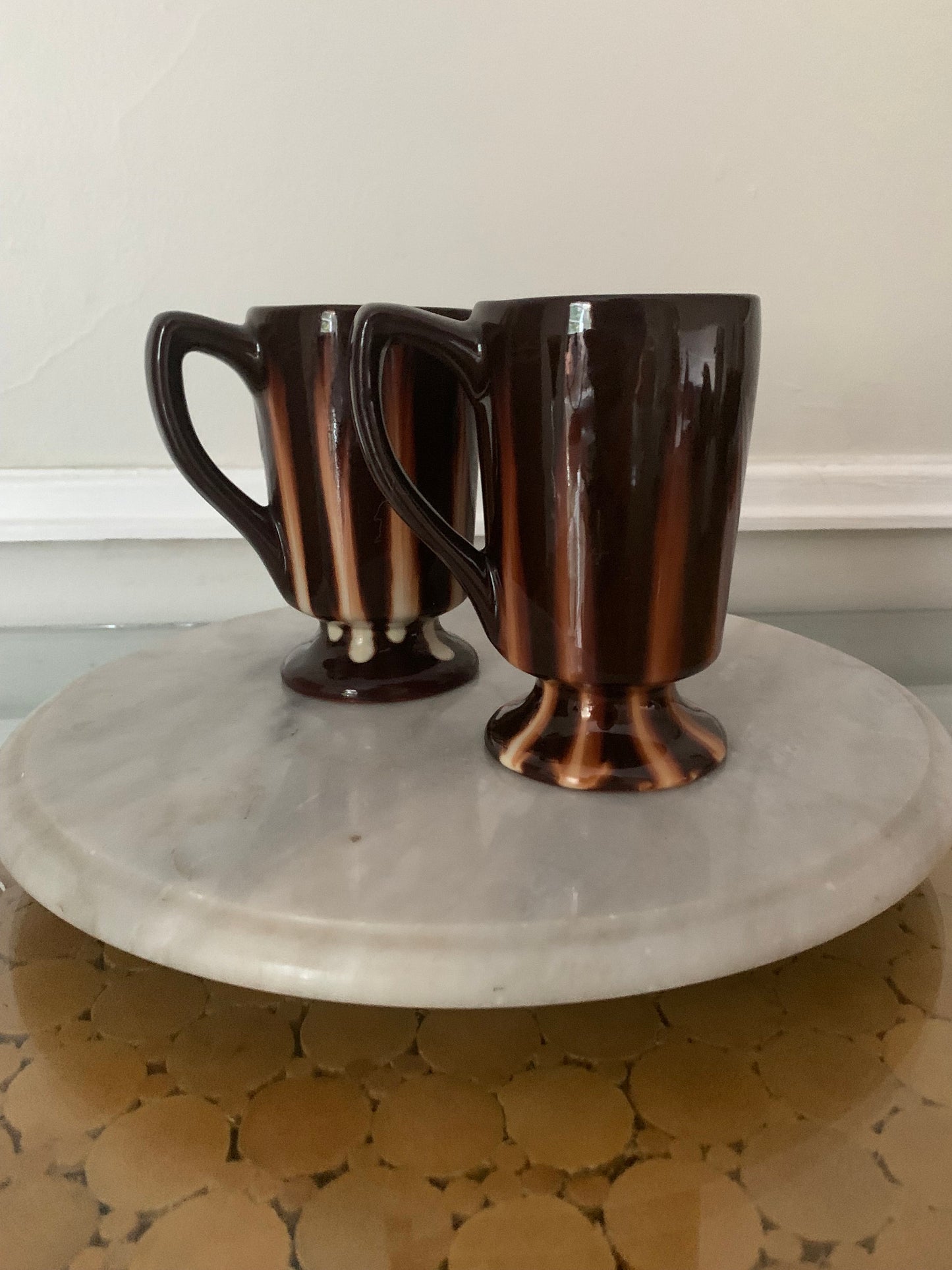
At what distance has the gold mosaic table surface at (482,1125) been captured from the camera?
23 cm

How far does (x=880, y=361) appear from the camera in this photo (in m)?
0.60

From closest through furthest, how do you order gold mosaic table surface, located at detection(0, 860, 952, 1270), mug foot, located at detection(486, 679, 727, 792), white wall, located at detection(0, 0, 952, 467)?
gold mosaic table surface, located at detection(0, 860, 952, 1270) < mug foot, located at detection(486, 679, 727, 792) < white wall, located at detection(0, 0, 952, 467)

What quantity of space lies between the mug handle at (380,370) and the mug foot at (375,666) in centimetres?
10

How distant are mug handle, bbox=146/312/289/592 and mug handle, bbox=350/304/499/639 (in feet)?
0.29

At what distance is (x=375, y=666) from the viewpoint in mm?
424

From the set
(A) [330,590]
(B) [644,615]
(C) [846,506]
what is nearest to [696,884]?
(B) [644,615]

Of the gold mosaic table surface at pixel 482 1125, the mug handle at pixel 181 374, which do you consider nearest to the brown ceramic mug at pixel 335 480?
the mug handle at pixel 181 374

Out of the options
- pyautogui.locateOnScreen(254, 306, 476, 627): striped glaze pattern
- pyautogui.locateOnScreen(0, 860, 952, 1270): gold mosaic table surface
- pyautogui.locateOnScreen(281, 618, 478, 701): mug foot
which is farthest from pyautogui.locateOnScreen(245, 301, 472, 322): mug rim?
pyautogui.locateOnScreen(0, 860, 952, 1270): gold mosaic table surface

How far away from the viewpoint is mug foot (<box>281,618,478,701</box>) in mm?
419

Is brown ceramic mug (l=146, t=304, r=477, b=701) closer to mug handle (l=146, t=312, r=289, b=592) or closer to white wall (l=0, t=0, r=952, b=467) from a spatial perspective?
mug handle (l=146, t=312, r=289, b=592)

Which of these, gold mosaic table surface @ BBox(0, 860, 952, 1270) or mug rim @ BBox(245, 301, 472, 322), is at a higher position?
mug rim @ BBox(245, 301, 472, 322)

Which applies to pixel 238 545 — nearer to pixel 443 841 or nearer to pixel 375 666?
pixel 375 666

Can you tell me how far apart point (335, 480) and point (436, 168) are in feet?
0.87

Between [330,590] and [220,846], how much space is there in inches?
5.4
